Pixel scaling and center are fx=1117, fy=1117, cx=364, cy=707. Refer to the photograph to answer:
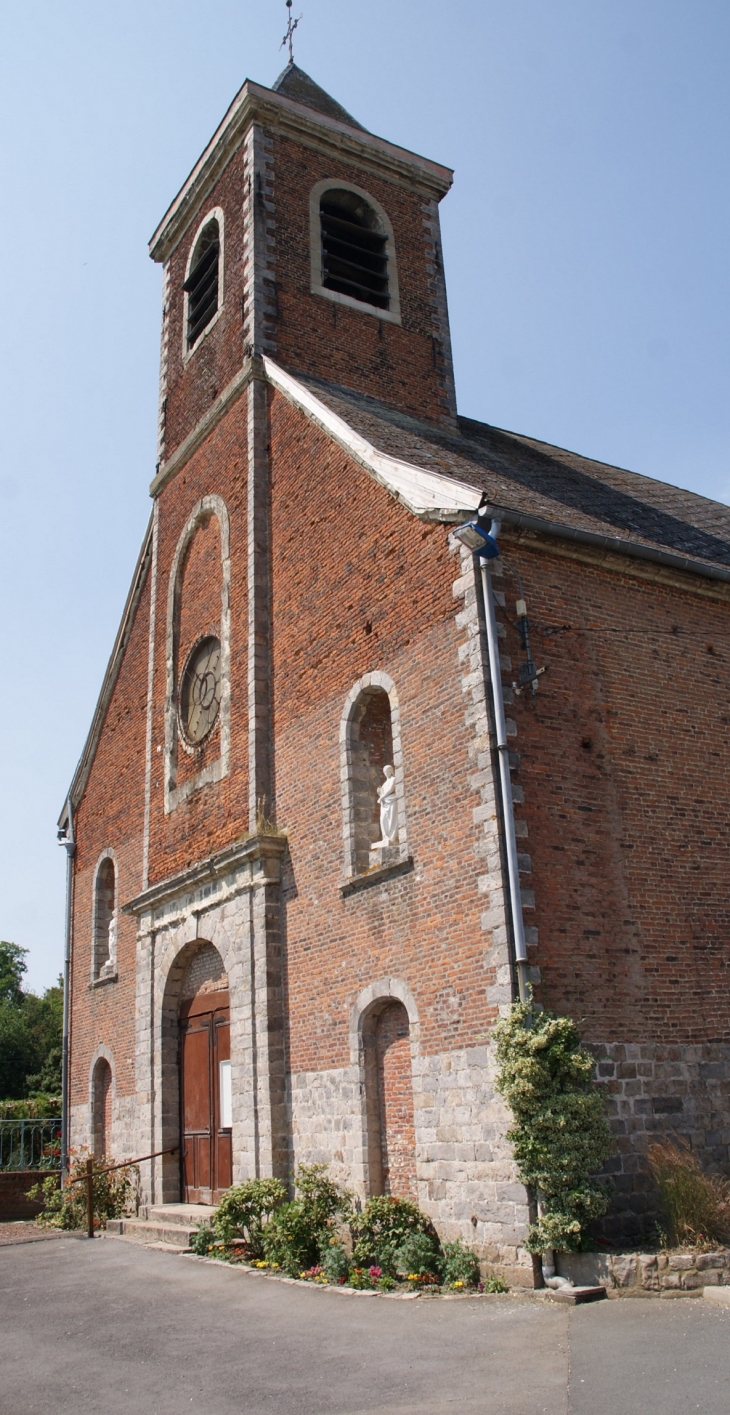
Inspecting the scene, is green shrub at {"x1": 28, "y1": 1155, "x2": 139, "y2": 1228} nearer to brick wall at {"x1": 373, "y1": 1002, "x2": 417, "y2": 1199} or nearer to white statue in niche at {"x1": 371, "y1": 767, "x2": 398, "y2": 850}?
brick wall at {"x1": 373, "y1": 1002, "x2": 417, "y2": 1199}

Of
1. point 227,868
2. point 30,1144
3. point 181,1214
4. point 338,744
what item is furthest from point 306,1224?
point 30,1144

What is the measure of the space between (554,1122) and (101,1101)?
1114 cm

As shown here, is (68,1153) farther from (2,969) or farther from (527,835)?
(2,969)

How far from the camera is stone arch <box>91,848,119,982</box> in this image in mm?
17922

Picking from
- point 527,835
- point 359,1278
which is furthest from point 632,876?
point 359,1278

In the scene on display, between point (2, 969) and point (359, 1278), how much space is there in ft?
165

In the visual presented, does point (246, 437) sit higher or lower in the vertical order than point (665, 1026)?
higher

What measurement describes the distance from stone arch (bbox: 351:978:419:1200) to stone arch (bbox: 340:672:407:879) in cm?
137

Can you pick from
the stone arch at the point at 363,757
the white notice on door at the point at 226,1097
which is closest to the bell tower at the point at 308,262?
the stone arch at the point at 363,757

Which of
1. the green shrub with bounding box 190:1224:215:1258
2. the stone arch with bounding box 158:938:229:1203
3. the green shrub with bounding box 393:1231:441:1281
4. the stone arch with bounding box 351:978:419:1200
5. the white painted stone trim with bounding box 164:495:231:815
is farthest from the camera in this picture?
the white painted stone trim with bounding box 164:495:231:815

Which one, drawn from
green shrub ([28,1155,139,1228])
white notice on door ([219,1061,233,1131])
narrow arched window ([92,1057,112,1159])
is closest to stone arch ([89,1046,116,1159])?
narrow arched window ([92,1057,112,1159])

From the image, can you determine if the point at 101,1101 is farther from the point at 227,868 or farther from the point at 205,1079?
the point at 227,868


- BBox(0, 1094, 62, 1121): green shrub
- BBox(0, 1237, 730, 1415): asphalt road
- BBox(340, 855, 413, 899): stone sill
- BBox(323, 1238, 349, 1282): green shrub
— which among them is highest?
BBox(340, 855, 413, 899): stone sill

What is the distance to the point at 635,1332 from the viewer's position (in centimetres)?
662
